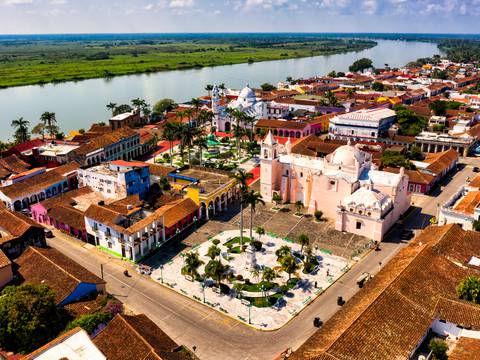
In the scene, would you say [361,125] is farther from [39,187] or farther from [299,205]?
[39,187]

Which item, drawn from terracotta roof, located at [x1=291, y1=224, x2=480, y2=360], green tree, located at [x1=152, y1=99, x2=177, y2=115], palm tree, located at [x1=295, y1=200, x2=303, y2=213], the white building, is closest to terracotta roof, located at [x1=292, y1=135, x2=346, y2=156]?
the white building

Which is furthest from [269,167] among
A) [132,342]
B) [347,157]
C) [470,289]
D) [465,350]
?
[465,350]

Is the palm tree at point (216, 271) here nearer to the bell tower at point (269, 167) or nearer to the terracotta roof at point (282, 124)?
the bell tower at point (269, 167)

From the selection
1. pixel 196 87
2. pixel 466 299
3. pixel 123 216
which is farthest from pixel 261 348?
pixel 196 87

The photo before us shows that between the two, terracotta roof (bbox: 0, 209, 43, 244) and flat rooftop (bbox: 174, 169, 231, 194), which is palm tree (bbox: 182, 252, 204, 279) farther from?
terracotta roof (bbox: 0, 209, 43, 244)

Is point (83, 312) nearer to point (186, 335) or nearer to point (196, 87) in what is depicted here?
point (186, 335)

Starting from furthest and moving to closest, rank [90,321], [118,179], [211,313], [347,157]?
[118,179], [347,157], [211,313], [90,321]
